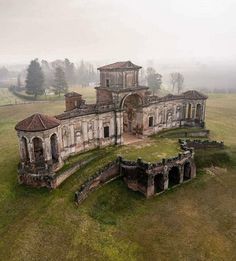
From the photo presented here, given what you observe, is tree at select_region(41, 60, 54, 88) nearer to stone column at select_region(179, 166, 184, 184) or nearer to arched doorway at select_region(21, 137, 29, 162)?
arched doorway at select_region(21, 137, 29, 162)

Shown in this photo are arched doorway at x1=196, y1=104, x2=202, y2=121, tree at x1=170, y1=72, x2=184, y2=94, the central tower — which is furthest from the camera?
tree at x1=170, y1=72, x2=184, y2=94

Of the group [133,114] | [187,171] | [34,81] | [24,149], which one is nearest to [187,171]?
[187,171]

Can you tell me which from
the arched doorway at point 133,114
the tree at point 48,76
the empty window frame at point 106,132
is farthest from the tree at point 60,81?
the empty window frame at point 106,132

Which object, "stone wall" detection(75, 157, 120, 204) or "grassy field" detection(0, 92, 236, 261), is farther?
"stone wall" detection(75, 157, 120, 204)

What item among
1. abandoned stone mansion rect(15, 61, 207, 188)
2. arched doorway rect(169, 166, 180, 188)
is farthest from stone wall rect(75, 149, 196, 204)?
abandoned stone mansion rect(15, 61, 207, 188)

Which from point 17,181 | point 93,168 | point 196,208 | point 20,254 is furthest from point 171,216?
point 17,181

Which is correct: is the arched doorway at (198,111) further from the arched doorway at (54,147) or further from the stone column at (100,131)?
the arched doorway at (54,147)

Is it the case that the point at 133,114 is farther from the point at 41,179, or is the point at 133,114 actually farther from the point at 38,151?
the point at 41,179
